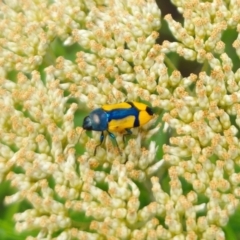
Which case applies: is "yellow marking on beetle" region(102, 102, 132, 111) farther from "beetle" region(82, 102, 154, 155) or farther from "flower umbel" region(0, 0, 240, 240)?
"flower umbel" region(0, 0, 240, 240)

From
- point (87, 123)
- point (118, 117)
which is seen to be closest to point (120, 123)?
point (118, 117)

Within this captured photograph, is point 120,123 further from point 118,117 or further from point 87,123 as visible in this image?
point 87,123

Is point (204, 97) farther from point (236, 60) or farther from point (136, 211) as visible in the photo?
point (136, 211)

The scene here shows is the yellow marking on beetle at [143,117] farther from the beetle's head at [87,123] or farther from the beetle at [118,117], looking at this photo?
the beetle's head at [87,123]

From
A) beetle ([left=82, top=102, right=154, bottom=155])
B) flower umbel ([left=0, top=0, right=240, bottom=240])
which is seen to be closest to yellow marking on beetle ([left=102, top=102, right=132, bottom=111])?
beetle ([left=82, top=102, right=154, bottom=155])

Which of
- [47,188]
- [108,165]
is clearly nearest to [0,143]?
[47,188]

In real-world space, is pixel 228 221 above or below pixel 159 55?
below

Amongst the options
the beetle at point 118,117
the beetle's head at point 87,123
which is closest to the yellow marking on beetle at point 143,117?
the beetle at point 118,117
